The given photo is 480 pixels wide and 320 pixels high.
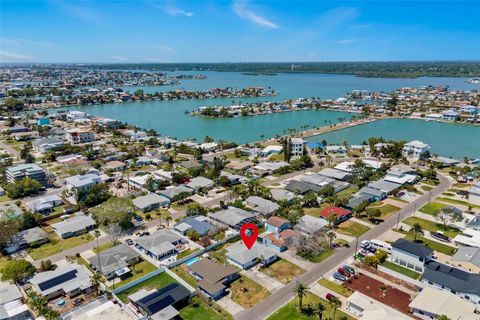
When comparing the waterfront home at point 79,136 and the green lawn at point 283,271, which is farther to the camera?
the waterfront home at point 79,136

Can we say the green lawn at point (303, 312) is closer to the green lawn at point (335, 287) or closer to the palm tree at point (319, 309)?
the palm tree at point (319, 309)

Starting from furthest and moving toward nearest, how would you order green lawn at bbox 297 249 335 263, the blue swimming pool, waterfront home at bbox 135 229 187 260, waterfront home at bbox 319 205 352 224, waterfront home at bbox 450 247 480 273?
waterfront home at bbox 319 205 352 224, waterfront home at bbox 135 229 187 260, green lawn at bbox 297 249 335 263, the blue swimming pool, waterfront home at bbox 450 247 480 273

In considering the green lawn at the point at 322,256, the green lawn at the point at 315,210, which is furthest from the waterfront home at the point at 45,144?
the green lawn at the point at 322,256

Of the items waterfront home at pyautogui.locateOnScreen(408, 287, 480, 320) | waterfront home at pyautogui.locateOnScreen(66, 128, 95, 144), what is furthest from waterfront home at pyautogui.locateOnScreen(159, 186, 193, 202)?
waterfront home at pyautogui.locateOnScreen(66, 128, 95, 144)

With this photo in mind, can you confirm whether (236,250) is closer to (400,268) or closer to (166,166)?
(400,268)

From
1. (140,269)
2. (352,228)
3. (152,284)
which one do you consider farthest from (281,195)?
(152,284)

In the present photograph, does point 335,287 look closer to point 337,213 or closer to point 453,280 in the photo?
point 453,280

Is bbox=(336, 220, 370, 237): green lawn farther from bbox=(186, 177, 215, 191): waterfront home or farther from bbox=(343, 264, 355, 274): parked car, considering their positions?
bbox=(186, 177, 215, 191): waterfront home
